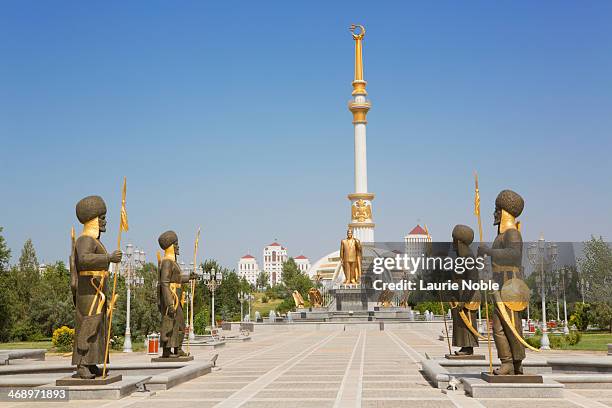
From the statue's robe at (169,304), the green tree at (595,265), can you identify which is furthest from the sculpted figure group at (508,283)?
the green tree at (595,265)

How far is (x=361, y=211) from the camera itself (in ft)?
245

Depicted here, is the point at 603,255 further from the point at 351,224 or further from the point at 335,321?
the point at 351,224

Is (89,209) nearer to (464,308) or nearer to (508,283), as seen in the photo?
(508,283)

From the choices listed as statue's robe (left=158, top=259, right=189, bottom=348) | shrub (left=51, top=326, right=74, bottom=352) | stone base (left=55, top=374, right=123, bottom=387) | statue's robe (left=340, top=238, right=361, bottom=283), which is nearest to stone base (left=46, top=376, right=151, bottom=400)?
stone base (left=55, top=374, right=123, bottom=387)

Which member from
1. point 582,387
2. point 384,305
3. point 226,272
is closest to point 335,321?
point 384,305

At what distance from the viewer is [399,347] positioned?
25906 mm

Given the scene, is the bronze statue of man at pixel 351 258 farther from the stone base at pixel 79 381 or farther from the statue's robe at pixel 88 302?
the stone base at pixel 79 381

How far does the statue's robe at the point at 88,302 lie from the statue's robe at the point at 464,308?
8.10 m

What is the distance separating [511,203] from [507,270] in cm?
123

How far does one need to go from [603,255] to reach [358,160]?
1334 inches

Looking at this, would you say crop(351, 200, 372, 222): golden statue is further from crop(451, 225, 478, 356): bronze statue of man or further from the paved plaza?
crop(451, 225, 478, 356): bronze statue of man

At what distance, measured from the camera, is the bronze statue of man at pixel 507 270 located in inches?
478

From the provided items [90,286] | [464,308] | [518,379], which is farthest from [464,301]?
[90,286]

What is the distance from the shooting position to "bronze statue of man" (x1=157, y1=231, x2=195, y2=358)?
1767 cm
